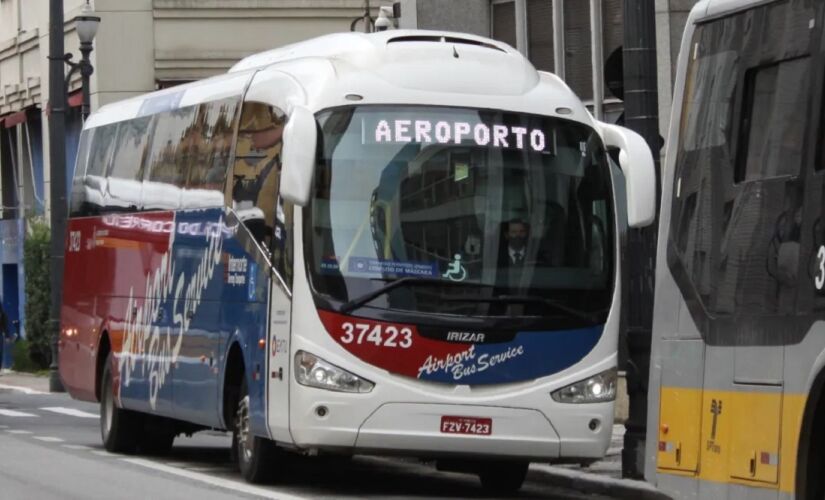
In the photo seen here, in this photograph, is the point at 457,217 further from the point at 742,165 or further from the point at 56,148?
the point at 56,148

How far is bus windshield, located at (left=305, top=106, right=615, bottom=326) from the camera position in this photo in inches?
599

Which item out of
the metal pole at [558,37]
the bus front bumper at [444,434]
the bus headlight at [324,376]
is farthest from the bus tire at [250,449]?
the metal pole at [558,37]

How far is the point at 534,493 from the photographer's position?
16.7 m

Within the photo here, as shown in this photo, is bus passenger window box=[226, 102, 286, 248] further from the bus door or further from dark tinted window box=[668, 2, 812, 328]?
dark tinted window box=[668, 2, 812, 328]

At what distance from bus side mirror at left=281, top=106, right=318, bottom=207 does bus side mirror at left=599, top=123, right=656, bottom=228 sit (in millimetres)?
2218

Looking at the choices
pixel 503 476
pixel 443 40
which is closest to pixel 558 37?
pixel 443 40

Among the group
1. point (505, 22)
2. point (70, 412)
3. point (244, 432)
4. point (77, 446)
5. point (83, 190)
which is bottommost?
point (70, 412)

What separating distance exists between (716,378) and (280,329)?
18.3 ft

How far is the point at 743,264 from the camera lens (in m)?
10.4

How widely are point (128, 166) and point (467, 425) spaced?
7.10 m

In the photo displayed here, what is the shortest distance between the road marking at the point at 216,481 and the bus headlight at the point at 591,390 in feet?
6.54

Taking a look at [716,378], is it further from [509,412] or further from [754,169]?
[509,412]

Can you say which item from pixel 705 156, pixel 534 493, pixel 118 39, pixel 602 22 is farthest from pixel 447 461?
pixel 118 39

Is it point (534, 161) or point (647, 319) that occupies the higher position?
point (534, 161)
